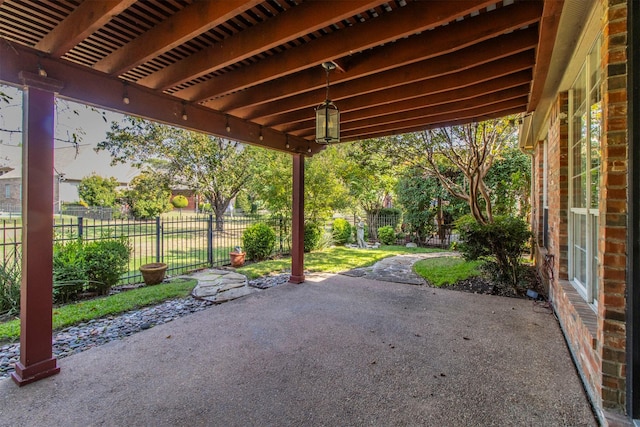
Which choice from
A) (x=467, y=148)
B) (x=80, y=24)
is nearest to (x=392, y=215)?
(x=467, y=148)

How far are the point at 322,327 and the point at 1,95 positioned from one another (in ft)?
13.4

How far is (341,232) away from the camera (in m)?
11.1

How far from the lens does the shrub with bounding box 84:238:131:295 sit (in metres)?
4.82

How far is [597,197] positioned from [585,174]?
463mm

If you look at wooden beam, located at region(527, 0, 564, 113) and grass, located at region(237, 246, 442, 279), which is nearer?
wooden beam, located at region(527, 0, 564, 113)

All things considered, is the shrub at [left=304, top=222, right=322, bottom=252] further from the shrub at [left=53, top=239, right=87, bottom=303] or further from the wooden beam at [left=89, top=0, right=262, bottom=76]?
the wooden beam at [left=89, top=0, right=262, bottom=76]

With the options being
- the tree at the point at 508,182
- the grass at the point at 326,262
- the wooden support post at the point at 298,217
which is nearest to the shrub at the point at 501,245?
the grass at the point at 326,262

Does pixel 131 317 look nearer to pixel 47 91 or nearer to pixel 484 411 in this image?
pixel 47 91

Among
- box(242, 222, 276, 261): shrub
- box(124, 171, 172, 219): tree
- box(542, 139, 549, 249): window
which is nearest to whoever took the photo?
box(542, 139, 549, 249): window

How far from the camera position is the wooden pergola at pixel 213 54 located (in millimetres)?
2182

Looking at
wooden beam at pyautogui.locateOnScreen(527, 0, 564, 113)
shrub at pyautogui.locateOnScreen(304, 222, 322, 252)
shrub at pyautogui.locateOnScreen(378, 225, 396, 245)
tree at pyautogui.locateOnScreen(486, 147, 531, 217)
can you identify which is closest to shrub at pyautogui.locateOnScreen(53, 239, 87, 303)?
shrub at pyautogui.locateOnScreen(304, 222, 322, 252)

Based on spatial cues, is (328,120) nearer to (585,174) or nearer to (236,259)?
(585,174)

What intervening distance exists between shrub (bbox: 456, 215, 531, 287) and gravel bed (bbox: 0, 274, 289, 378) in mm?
4266

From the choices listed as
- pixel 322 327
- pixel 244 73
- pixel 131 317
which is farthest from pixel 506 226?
pixel 131 317
